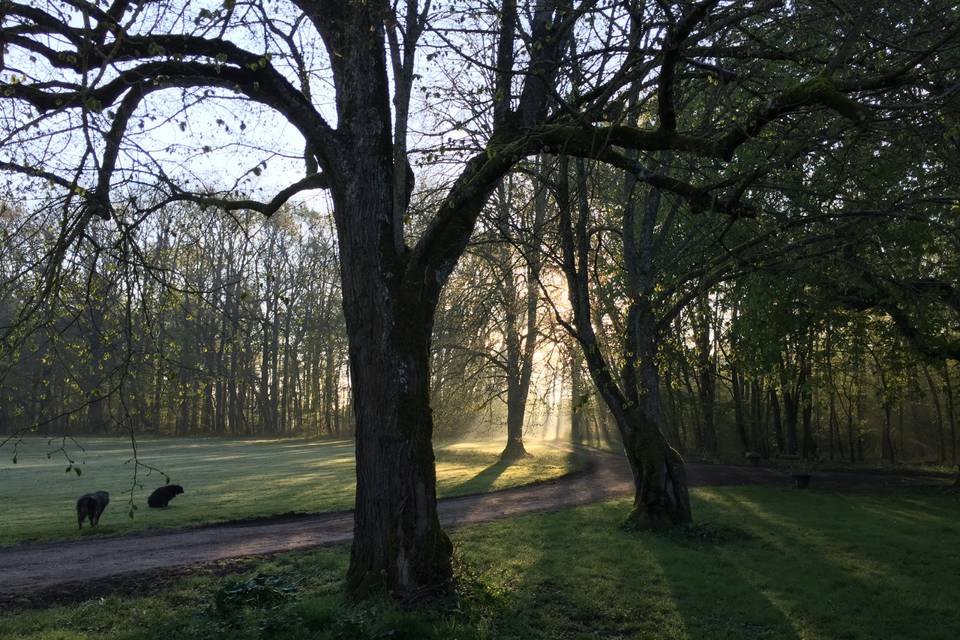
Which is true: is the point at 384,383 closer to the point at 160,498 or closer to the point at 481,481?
the point at 160,498

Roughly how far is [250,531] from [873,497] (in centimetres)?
1620

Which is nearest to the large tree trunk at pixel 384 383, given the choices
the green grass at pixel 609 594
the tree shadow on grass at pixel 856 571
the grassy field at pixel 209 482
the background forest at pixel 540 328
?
the green grass at pixel 609 594

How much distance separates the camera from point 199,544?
43.0 ft

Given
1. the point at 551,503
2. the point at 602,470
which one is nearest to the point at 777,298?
the point at 551,503

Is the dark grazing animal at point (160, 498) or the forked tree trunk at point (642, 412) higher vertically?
the forked tree trunk at point (642, 412)

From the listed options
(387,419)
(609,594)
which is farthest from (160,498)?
(609,594)

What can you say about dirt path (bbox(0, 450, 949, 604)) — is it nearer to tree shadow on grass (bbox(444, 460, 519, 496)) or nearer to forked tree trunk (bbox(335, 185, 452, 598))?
tree shadow on grass (bbox(444, 460, 519, 496))

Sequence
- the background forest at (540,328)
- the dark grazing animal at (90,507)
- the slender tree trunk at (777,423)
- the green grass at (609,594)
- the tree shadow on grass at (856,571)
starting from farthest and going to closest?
1. the slender tree trunk at (777,423)
2. the dark grazing animal at (90,507)
3. the background forest at (540,328)
4. the tree shadow on grass at (856,571)
5. the green grass at (609,594)

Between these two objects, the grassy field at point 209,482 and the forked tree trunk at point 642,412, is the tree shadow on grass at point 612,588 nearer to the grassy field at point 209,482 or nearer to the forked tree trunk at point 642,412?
the forked tree trunk at point 642,412

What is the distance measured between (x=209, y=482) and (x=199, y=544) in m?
11.8

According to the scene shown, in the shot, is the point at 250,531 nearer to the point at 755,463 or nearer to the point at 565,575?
the point at 565,575

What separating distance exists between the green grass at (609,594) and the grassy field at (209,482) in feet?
6.76

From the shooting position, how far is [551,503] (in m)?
18.4

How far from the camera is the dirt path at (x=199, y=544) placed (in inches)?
409
